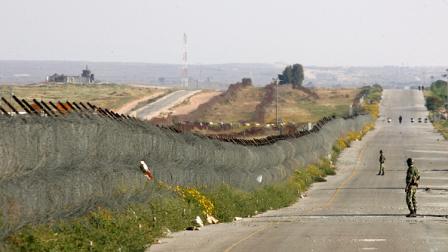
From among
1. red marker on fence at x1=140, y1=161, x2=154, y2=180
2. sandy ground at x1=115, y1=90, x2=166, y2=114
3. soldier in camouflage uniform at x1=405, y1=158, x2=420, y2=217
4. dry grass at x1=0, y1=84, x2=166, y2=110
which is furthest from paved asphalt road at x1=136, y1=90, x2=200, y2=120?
red marker on fence at x1=140, y1=161, x2=154, y2=180

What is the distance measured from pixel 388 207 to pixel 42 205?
26.8 m

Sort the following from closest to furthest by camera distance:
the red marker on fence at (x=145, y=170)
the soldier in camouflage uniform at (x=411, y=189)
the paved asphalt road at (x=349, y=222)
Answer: the paved asphalt road at (x=349, y=222) → the red marker on fence at (x=145, y=170) → the soldier in camouflage uniform at (x=411, y=189)

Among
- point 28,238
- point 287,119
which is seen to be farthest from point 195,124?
point 28,238

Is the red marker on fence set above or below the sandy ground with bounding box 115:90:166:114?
above

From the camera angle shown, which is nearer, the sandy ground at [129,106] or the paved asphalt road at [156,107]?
the sandy ground at [129,106]

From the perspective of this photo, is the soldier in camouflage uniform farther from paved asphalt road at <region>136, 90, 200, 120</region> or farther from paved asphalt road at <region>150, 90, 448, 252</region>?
paved asphalt road at <region>136, 90, 200, 120</region>

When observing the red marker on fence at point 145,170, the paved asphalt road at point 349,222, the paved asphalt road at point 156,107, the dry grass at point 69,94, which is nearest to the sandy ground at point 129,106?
the dry grass at point 69,94

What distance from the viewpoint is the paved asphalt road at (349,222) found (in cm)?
2814

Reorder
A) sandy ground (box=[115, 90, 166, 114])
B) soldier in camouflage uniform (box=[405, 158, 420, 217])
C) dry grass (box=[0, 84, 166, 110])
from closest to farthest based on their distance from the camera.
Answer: soldier in camouflage uniform (box=[405, 158, 420, 217]), dry grass (box=[0, 84, 166, 110]), sandy ground (box=[115, 90, 166, 114])

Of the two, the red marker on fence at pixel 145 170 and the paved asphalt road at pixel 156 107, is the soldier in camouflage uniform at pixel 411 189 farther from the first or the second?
the paved asphalt road at pixel 156 107

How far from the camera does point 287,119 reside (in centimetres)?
16800

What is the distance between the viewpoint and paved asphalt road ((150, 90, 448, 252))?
92.3ft

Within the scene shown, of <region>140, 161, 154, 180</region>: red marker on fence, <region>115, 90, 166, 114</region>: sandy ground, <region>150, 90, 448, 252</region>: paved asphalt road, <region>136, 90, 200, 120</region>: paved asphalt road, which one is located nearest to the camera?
<region>150, 90, 448, 252</region>: paved asphalt road

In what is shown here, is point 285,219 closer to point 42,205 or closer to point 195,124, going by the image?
point 42,205
